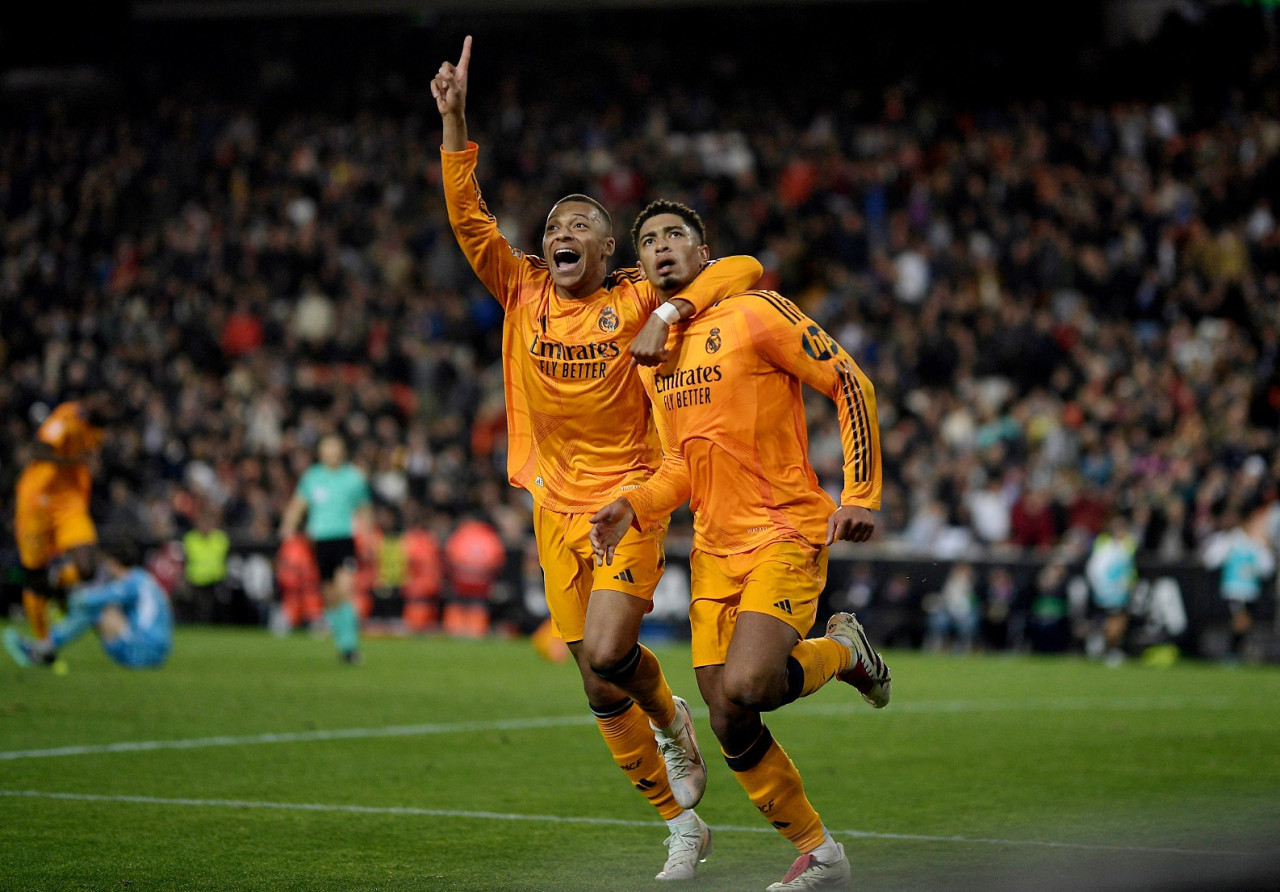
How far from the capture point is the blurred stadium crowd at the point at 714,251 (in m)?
20.3

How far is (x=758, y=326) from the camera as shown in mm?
6375

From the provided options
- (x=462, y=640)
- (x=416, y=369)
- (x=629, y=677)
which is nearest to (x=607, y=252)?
(x=629, y=677)

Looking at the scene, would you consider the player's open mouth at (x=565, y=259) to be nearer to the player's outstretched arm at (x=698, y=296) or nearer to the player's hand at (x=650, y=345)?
the player's outstretched arm at (x=698, y=296)

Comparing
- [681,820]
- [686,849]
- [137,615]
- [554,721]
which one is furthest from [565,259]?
[137,615]

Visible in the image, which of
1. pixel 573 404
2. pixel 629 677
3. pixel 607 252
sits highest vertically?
pixel 607 252

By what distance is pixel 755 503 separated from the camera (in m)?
6.32

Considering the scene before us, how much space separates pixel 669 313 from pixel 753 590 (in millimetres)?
1100

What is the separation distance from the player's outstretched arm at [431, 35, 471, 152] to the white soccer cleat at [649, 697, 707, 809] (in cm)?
248

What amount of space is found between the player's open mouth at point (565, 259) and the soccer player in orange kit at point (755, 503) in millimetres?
371

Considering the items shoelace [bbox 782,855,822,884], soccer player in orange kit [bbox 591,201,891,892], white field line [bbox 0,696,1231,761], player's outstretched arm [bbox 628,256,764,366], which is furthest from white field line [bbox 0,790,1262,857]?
player's outstretched arm [bbox 628,256,764,366]

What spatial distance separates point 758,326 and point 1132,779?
4.15 m

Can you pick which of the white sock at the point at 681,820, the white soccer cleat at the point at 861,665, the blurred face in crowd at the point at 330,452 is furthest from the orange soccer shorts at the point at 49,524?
the white soccer cleat at the point at 861,665

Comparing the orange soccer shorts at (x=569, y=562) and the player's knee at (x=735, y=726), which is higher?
the orange soccer shorts at (x=569, y=562)

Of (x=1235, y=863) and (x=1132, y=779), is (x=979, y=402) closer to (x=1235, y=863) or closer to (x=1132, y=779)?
(x=1132, y=779)
